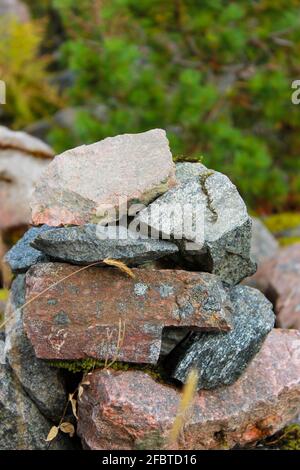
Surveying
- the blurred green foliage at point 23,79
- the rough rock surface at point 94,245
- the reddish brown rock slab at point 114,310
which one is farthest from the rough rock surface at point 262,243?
the blurred green foliage at point 23,79

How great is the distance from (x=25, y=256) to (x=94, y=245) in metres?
0.70

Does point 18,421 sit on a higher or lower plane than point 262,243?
higher

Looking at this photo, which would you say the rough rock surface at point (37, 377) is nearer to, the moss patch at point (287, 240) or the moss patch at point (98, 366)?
the moss patch at point (98, 366)

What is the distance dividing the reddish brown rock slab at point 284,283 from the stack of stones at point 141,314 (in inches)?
47.8

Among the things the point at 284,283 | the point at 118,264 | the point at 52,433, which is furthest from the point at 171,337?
the point at 284,283

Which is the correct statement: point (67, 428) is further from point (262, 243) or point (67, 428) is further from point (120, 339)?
point (262, 243)

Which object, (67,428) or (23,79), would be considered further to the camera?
(23,79)

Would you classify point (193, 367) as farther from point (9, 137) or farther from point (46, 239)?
point (9, 137)

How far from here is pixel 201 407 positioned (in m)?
3.65

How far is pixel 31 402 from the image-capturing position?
3812mm

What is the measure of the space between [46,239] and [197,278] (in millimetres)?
820

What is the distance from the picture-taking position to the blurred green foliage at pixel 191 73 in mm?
7254

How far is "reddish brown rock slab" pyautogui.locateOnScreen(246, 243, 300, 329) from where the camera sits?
203 inches

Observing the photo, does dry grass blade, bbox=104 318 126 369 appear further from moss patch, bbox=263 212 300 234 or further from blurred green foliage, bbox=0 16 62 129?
blurred green foliage, bbox=0 16 62 129
